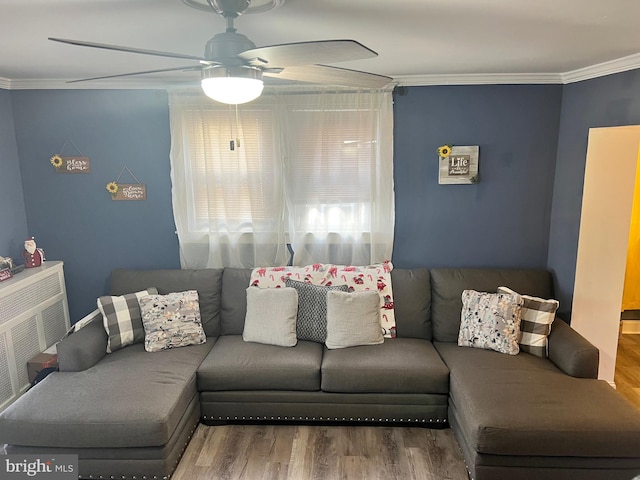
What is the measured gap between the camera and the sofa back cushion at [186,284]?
134 inches

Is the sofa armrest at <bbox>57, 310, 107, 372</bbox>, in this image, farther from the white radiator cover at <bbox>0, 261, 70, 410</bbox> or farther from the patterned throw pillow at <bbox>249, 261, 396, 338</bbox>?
the patterned throw pillow at <bbox>249, 261, 396, 338</bbox>

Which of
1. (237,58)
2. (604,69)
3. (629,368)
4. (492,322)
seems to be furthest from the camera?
(629,368)

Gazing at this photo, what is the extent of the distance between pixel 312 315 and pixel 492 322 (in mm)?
1241

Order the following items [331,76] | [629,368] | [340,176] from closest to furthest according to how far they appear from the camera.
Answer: [331,76] → [340,176] → [629,368]

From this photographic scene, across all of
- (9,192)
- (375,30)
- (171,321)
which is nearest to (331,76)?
(375,30)

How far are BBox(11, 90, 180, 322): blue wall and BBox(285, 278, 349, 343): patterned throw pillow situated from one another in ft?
4.14

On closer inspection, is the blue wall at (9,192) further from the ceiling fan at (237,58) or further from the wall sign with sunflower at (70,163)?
the ceiling fan at (237,58)

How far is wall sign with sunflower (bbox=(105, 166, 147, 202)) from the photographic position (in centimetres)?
361

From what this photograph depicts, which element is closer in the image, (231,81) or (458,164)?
(231,81)

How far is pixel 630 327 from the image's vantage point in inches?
177

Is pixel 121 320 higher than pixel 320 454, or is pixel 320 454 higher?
pixel 121 320

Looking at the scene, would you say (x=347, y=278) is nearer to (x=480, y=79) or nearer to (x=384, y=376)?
(x=384, y=376)

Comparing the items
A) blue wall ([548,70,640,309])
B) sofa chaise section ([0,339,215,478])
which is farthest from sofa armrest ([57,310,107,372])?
blue wall ([548,70,640,309])

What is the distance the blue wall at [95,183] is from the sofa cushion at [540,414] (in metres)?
2.55
